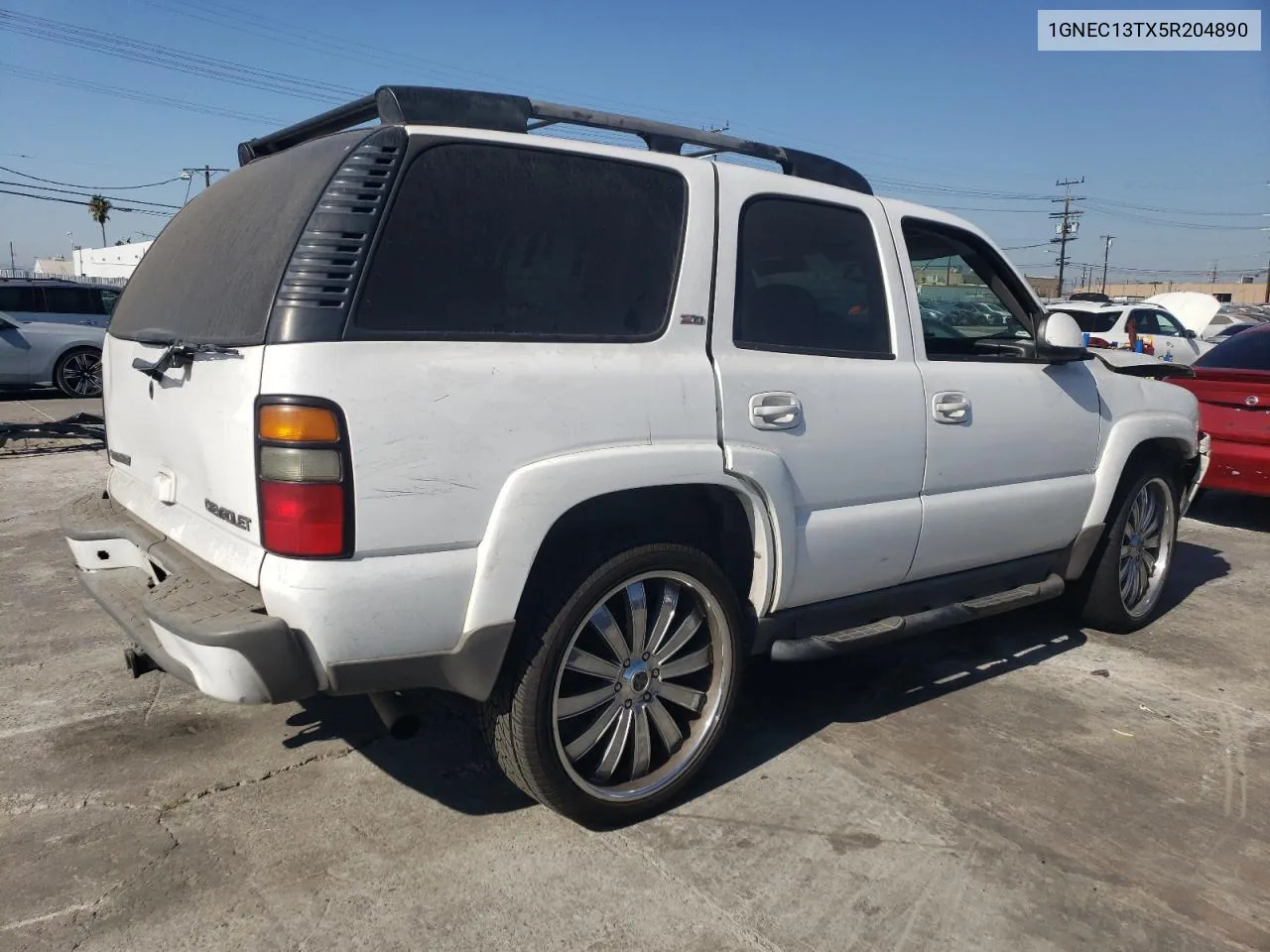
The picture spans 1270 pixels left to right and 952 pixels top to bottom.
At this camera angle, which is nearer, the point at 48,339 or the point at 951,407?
the point at 951,407

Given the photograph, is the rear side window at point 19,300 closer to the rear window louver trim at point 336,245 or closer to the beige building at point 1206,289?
the rear window louver trim at point 336,245

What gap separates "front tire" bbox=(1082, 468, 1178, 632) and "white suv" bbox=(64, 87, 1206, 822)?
1052mm

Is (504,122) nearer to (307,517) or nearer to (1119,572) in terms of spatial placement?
(307,517)

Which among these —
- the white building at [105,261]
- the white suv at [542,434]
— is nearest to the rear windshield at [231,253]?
the white suv at [542,434]

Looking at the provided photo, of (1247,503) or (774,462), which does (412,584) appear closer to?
(774,462)

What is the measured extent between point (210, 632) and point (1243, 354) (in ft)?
26.1

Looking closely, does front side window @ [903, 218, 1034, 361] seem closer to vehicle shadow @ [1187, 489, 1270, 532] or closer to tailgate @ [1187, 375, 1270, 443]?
tailgate @ [1187, 375, 1270, 443]

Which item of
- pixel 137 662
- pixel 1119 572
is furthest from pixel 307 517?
pixel 1119 572

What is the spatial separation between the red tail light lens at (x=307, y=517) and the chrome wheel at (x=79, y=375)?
14212 mm

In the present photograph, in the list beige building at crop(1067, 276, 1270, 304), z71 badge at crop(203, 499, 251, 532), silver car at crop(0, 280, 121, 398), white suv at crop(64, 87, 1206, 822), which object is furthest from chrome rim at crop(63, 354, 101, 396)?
beige building at crop(1067, 276, 1270, 304)

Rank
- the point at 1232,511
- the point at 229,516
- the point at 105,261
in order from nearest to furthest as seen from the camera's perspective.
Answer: the point at 229,516 < the point at 1232,511 < the point at 105,261

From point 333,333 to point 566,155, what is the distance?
924mm

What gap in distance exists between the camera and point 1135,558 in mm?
5086

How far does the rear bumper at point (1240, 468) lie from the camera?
7145 mm
